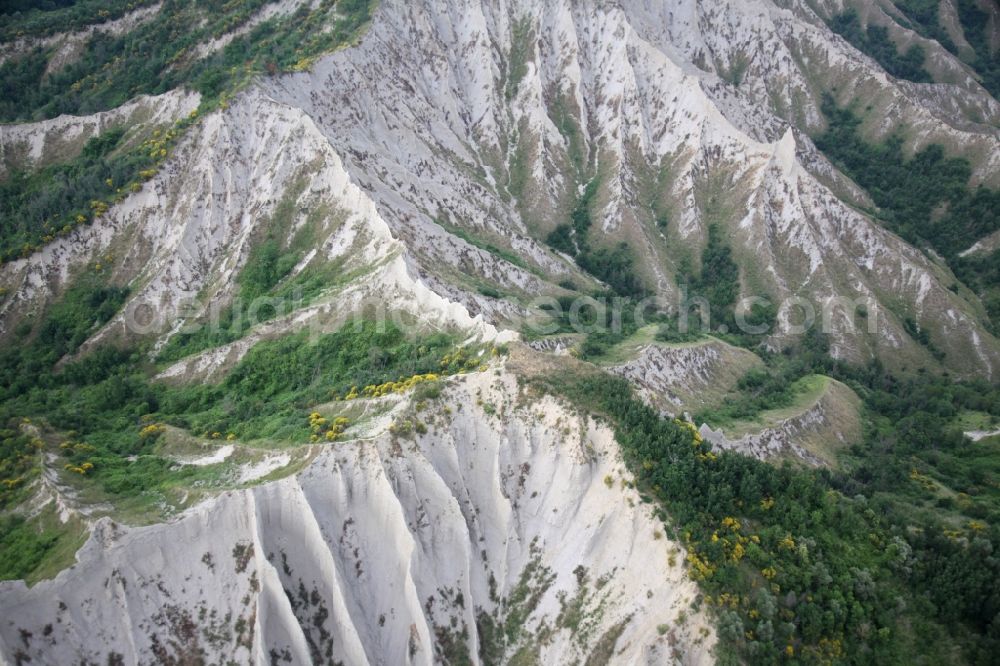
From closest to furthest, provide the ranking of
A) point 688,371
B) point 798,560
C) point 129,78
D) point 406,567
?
point 798,560 → point 406,567 → point 688,371 → point 129,78

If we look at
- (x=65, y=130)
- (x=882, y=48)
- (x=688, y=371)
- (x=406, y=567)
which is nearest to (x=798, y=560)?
(x=406, y=567)

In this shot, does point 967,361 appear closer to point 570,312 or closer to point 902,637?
point 570,312

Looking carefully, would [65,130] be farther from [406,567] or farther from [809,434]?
[809,434]

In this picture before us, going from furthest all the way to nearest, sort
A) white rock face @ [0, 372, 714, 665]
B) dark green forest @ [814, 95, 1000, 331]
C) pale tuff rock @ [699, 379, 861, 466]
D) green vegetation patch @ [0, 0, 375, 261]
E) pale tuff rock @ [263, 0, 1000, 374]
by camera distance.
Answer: dark green forest @ [814, 95, 1000, 331] → pale tuff rock @ [263, 0, 1000, 374] → green vegetation patch @ [0, 0, 375, 261] → pale tuff rock @ [699, 379, 861, 466] → white rock face @ [0, 372, 714, 665]

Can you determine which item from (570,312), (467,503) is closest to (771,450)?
(570,312)

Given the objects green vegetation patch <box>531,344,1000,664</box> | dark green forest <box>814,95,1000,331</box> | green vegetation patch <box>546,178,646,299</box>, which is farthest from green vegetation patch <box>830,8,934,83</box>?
green vegetation patch <box>531,344,1000,664</box>

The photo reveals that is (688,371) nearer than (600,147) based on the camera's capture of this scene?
Yes

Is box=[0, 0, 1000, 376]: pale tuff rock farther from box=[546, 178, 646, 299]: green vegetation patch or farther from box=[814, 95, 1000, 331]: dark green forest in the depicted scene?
box=[814, 95, 1000, 331]: dark green forest

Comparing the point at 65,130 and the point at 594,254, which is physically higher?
the point at 65,130
